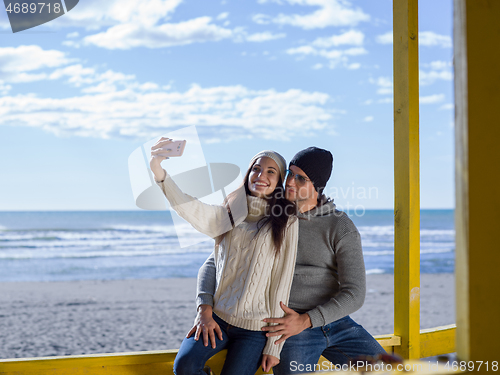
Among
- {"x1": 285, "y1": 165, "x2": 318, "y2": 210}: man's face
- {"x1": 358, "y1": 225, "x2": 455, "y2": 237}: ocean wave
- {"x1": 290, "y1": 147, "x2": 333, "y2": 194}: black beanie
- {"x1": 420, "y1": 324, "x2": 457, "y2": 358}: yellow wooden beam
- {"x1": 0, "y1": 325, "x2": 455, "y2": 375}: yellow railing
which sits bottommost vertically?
{"x1": 358, "y1": 225, "x2": 455, "y2": 237}: ocean wave

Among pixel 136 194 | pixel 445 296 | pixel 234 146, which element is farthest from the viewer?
pixel 234 146

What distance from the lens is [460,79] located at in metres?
0.78

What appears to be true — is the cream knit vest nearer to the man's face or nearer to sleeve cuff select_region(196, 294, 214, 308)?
sleeve cuff select_region(196, 294, 214, 308)

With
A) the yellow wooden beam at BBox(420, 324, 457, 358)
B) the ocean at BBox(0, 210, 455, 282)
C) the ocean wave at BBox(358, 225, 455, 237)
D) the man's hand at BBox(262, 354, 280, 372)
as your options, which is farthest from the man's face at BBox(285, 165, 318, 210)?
the ocean wave at BBox(358, 225, 455, 237)

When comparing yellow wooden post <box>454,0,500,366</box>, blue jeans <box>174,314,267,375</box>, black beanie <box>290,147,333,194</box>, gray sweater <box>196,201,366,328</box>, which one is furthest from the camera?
black beanie <box>290,147,333,194</box>

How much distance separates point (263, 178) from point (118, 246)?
39.4ft

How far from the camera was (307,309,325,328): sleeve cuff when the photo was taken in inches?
67.3

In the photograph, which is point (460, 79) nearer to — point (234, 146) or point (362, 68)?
point (234, 146)

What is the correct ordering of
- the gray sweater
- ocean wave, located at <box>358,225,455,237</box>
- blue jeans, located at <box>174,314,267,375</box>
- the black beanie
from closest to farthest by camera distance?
blue jeans, located at <box>174,314,267,375</box> → the gray sweater → the black beanie → ocean wave, located at <box>358,225,455,237</box>

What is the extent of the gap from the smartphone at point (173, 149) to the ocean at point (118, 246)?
690cm

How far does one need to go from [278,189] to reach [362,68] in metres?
19.4

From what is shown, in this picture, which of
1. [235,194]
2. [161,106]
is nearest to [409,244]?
[235,194]

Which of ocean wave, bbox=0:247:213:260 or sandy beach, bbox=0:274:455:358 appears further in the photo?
ocean wave, bbox=0:247:213:260

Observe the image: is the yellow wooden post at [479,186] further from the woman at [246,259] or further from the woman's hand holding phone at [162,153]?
the woman's hand holding phone at [162,153]
